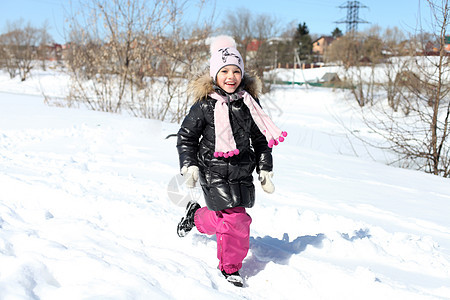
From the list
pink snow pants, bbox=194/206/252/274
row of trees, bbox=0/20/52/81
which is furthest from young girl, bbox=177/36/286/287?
row of trees, bbox=0/20/52/81

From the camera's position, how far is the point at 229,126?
2.12 meters

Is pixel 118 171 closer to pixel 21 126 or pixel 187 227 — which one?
pixel 187 227

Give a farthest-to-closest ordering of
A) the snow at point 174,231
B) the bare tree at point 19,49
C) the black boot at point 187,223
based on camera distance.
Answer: the bare tree at point 19,49
the black boot at point 187,223
the snow at point 174,231

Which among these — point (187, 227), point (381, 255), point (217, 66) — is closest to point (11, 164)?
point (187, 227)

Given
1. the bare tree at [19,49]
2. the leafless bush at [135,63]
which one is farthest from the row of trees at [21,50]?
the leafless bush at [135,63]

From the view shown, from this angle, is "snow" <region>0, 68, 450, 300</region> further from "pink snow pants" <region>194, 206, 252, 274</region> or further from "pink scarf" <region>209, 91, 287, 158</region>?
"pink scarf" <region>209, 91, 287, 158</region>

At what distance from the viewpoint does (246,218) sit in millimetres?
2148

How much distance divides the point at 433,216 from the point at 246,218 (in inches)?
76.6

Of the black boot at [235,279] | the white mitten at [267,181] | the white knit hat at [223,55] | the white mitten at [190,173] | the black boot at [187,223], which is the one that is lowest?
the black boot at [235,279]

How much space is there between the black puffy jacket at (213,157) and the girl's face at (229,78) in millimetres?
65

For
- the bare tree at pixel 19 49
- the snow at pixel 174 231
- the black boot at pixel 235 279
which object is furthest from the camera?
the bare tree at pixel 19 49

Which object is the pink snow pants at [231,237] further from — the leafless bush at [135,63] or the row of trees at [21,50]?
the row of trees at [21,50]

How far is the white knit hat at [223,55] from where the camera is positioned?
220 centimetres

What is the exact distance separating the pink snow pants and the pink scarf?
1.15ft
